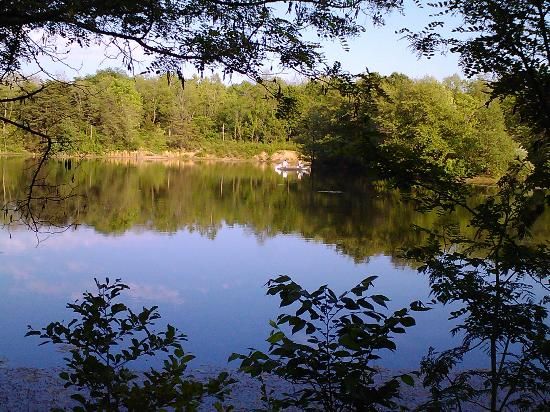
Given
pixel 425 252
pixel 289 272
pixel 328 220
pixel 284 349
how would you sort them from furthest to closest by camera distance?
pixel 328 220 < pixel 289 272 < pixel 425 252 < pixel 284 349

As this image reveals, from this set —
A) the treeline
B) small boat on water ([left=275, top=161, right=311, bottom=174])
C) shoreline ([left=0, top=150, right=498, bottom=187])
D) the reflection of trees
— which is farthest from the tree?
shoreline ([left=0, top=150, right=498, bottom=187])

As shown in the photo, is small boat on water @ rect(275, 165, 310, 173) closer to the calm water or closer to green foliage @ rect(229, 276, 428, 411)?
the calm water

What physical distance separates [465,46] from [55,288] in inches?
280

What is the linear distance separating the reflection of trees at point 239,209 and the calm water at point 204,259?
6cm

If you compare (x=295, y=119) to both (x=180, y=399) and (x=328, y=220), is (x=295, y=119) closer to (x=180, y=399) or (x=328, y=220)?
(x=180, y=399)

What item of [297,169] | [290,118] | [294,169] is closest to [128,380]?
[290,118]

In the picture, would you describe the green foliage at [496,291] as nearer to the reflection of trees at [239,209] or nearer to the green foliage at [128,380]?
the green foliage at [128,380]

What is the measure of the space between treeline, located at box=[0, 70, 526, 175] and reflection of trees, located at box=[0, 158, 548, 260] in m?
1.87

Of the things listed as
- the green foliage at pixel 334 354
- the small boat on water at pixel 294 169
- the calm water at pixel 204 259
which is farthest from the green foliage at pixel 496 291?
the small boat on water at pixel 294 169

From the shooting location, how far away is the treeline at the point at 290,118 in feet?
8.86

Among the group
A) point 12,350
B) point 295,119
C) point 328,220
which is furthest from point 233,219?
point 295,119

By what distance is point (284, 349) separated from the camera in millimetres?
1356

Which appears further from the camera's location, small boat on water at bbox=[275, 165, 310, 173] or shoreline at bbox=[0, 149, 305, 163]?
shoreline at bbox=[0, 149, 305, 163]

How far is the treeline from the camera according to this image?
2.70 metres
